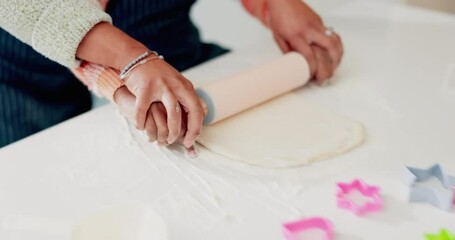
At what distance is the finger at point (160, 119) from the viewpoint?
0.65 m

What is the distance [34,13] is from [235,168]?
0.27m

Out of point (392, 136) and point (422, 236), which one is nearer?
point (422, 236)

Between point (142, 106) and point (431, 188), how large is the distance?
29 cm

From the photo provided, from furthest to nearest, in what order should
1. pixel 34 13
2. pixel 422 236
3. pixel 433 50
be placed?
1. pixel 433 50
2. pixel 34 13
3. pixel 422 236

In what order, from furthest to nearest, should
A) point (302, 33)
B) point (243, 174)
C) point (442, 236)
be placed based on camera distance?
point (302, 33) < point (243, 174) < point (442, 236)

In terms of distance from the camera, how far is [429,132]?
717mm

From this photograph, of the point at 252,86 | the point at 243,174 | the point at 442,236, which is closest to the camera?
the point at 442,236

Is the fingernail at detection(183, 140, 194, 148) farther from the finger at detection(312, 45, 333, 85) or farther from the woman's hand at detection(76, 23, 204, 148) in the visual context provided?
the finger at detection(312, 45, 333, 85)

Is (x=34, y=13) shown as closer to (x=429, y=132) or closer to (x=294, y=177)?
(x=294, y=177)

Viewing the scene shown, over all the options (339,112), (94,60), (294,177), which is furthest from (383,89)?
(94,60)

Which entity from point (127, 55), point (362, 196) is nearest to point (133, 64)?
point (127, 55)

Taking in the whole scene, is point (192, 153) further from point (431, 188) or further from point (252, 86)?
point (431, 188)

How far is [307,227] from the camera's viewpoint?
57 cm

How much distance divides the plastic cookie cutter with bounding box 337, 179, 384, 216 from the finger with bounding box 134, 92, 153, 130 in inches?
8.1
